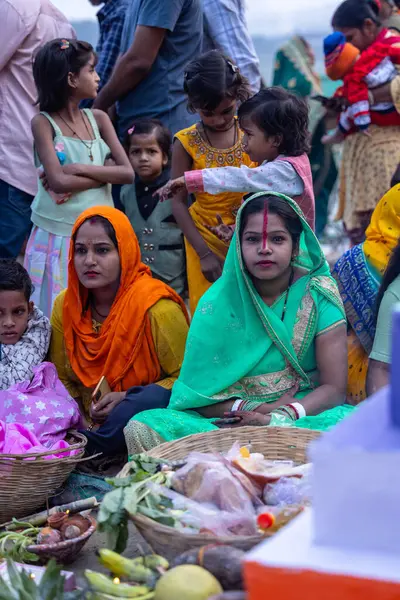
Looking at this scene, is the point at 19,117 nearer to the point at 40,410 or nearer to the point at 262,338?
the point at 40,410

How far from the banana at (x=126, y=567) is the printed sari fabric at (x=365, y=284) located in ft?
6.28

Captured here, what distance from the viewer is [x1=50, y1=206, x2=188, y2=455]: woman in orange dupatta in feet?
13.4

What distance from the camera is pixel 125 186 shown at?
5.22 meters

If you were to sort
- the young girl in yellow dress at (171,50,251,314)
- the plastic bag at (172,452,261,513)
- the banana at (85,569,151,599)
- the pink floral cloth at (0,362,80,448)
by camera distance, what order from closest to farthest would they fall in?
the banana at (85,569,151,599), the plastic bag at (172,452,261,513), the pink floral cloth at (0,362,80,448), the young girl in yellow dress at (171,50,251,314)

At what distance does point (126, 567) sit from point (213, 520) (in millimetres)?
289

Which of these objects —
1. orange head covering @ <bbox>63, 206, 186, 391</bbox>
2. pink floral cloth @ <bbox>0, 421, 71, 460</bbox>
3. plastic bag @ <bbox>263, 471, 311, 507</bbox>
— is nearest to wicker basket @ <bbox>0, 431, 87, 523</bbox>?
pink floral cloth @ <bbox>0, 421, 71, 460</bbox>

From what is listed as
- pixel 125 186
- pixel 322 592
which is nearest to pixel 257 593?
pixel 322 592

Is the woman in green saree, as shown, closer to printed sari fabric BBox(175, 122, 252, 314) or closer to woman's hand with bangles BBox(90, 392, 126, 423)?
woman's hand with bangles BBox(90, 392, 126, 423)

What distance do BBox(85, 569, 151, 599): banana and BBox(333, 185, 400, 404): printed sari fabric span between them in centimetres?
200

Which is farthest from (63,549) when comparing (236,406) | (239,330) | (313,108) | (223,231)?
(313,108)

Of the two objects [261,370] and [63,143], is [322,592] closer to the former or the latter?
[261,370]

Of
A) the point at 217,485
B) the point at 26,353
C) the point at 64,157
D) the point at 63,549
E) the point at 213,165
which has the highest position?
the point at 64,157

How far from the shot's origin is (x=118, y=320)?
412 centimetres

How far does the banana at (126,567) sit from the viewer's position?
221cm
